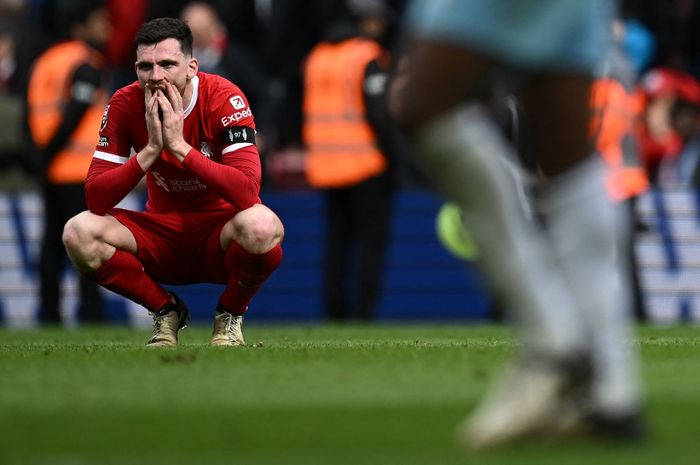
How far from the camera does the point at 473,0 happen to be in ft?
12.2

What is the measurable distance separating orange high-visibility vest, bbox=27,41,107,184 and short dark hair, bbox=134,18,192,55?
164 inches

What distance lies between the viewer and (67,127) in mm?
11047

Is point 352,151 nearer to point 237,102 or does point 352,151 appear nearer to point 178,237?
point 178,237

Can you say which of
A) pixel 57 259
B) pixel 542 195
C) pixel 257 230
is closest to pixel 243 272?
pixel 257 230

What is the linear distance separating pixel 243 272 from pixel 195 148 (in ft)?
1.92

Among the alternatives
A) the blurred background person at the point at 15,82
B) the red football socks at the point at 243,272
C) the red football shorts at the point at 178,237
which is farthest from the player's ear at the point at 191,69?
the blurred background person at the point at 15,82

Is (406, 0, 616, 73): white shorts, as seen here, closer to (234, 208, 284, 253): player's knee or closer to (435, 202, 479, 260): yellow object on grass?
(234, 208, 284, 253): player's knee

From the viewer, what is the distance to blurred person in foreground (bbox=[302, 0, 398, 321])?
37.0 ft

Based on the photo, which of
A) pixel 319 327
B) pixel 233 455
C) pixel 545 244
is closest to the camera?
pixel 233 455

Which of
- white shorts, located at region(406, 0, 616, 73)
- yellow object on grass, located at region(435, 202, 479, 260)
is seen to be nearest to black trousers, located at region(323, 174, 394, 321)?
yellow object on grass, located at region(435, 202, 479, 260)

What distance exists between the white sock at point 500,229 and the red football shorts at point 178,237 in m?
3.35

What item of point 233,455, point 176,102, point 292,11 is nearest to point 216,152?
point 176,102

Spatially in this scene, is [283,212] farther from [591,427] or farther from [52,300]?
[591,427]

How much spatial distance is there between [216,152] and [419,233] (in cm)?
502
